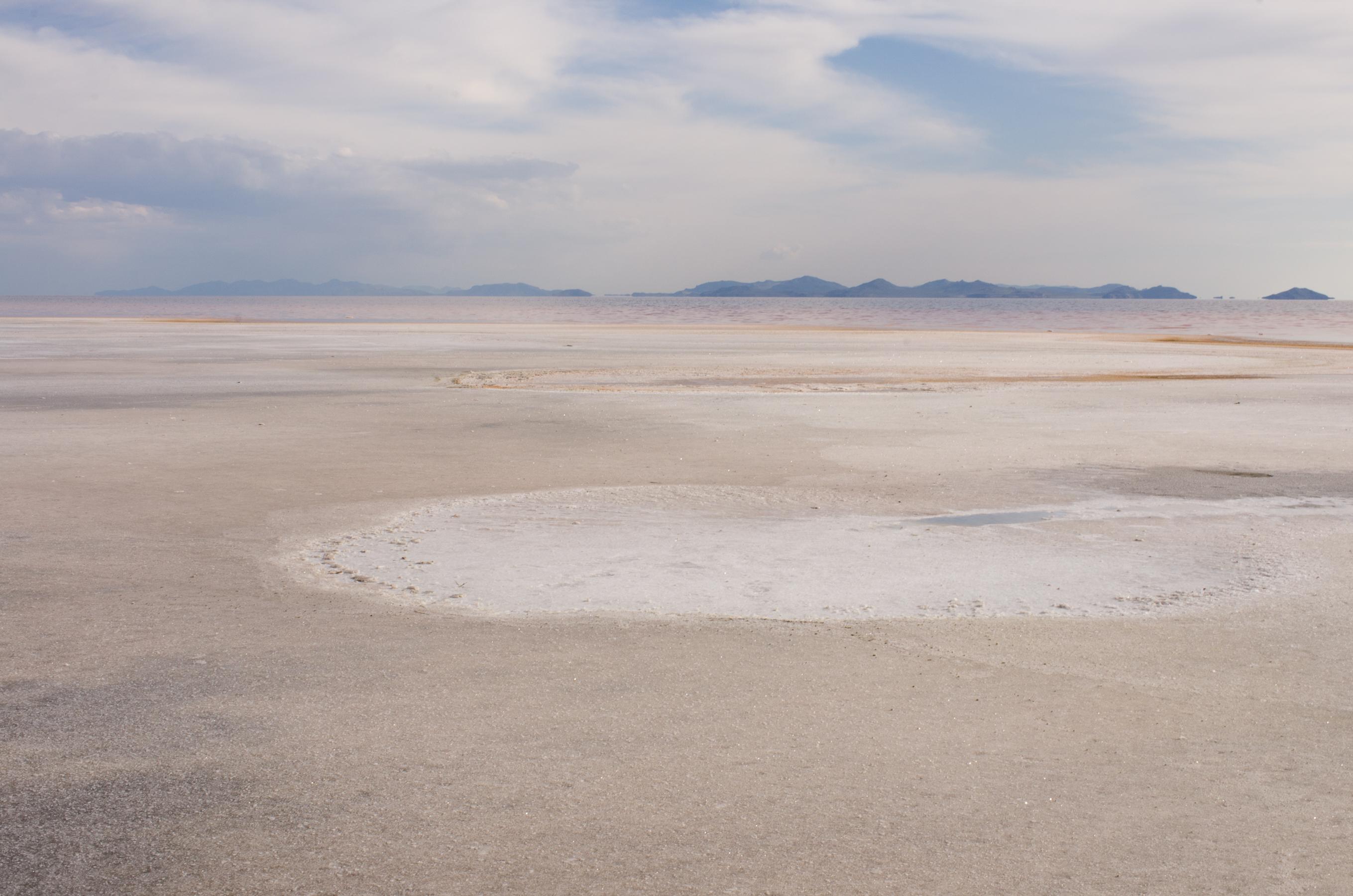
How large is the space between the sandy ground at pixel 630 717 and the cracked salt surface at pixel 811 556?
7.3 inches

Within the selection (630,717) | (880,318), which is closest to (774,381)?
(630,717)

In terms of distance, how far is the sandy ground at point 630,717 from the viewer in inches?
158

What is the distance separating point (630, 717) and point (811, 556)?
150 inches

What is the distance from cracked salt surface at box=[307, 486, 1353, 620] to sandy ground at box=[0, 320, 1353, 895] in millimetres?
186

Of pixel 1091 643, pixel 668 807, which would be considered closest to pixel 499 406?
pixel 1091 643

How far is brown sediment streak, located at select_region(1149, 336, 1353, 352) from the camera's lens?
159ft

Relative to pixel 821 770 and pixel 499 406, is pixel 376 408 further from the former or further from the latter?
pixel 821 770

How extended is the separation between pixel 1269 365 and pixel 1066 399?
15909mm

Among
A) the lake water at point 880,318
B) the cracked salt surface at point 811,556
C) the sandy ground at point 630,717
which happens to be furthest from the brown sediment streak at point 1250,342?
the cracked salt surface at point 811,556

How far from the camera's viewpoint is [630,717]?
5352 millimetres

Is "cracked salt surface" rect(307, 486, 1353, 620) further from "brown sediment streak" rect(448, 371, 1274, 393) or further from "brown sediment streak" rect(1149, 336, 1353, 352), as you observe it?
"brown sediment streak" rect(1149, 336, 1353, 352)

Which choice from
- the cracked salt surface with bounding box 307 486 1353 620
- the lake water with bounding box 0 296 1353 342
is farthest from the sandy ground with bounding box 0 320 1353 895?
the lake water with bounding box 0 296 1353 342

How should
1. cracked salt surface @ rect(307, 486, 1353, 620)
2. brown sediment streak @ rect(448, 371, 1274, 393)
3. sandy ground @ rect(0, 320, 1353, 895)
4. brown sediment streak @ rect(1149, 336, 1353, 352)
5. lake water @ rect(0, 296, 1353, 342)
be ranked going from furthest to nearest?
lake water @ rect(0, 296, 1353, 342), brown sediment streak @ rect(1149, 336, 1353, 352), brown sediment streak @ rect(448, 371, 1274, 393), cracked salt surface @ rect(307, 486, 1353, 620), sandy ground @ rect(0, 320, 1353, 895)

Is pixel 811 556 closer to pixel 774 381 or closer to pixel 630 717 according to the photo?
pixel 630 717
